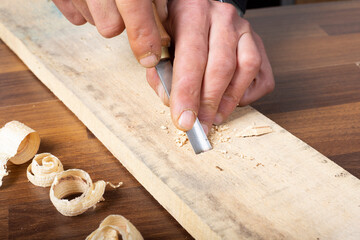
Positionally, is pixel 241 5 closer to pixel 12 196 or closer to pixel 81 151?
pixel 81 151

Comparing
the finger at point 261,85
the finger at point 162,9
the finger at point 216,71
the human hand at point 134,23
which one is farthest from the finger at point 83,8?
the finger at point 261,85

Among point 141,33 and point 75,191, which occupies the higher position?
point 141,33

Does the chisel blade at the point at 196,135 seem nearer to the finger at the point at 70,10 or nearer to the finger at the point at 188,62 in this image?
the finger at the point at 188,62

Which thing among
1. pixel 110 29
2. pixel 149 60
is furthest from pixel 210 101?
pixel 110 29

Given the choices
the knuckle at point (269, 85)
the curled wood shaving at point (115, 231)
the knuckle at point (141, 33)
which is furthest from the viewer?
the knuckle at point (269, 85)

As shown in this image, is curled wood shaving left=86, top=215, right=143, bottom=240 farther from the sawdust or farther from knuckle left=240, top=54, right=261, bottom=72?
knuckle left=240, top=54, right=261, bottom=72

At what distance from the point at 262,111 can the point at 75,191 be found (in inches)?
20.2

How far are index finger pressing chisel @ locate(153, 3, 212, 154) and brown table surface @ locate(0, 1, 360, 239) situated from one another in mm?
146

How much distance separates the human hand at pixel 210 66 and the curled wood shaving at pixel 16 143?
303 millimetres

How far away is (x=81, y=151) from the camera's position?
39.8 inches

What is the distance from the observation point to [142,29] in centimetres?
87

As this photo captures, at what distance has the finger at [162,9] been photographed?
1018mm

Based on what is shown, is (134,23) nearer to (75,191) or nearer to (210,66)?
(210,66)

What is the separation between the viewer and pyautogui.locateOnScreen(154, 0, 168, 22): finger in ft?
3.34
